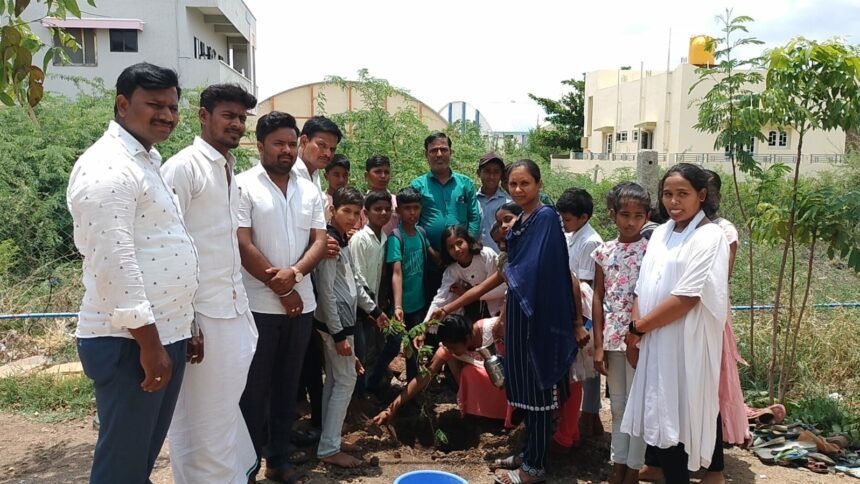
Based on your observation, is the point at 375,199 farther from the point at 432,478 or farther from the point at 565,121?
the point at 565,121

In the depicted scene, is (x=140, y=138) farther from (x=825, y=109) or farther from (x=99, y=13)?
(x=99, y=13)

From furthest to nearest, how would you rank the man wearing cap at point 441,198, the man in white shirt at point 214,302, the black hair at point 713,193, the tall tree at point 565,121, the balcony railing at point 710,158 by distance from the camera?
the tall tree at point 565,121, the balcony railing at point 710,158, the man wearing cap at point 441,198, the black hair at point 713,193, the man in white shirt at point 214,302

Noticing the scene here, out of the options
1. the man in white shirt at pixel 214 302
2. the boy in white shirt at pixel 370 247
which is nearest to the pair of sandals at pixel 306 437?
the boy in white shirt at pixel 370 247

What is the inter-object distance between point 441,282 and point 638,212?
165 centimetres

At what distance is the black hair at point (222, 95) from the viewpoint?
111 inches

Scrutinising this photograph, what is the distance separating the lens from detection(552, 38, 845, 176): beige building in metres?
22.5

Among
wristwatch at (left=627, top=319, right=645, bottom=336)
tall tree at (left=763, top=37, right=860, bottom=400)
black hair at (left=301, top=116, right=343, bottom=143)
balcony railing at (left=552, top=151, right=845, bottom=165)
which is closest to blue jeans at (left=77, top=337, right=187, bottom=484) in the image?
black hair at (left=301, top=116, right=343, bottom=143)

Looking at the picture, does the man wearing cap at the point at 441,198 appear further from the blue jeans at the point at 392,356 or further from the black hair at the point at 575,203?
the black hair at the point at 575,203

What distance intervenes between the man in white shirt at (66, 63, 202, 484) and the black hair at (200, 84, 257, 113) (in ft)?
1.38

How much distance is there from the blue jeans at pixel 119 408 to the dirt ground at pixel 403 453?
144 cm

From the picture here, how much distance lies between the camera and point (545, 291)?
11.2ft

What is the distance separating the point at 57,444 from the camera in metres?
4.12

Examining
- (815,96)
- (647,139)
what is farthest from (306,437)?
(647,139)

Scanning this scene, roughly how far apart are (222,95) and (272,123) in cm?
45
